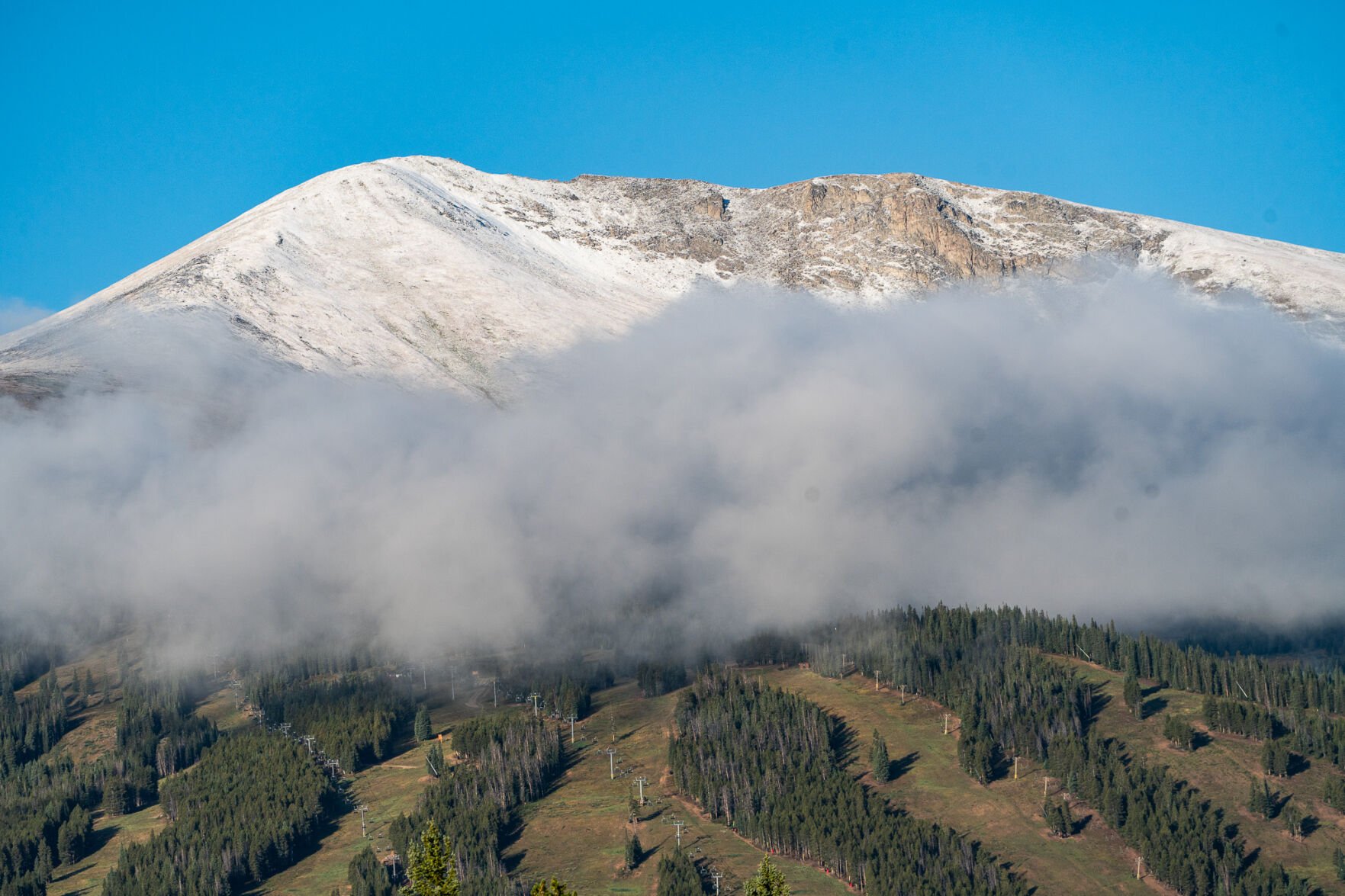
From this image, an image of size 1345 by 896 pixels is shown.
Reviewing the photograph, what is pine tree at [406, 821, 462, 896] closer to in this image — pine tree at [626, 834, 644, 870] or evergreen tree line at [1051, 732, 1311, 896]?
pine tree at [626, 834, 644, 870]

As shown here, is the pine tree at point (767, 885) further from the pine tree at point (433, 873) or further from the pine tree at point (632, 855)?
the pine tree at point (632, 855)

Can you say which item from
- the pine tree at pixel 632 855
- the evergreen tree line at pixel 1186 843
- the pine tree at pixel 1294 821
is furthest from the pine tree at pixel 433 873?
the pine tree at pixel 1294 821

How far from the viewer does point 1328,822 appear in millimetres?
186875

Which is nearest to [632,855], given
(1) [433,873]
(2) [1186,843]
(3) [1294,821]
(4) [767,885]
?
(2) [1186,843]

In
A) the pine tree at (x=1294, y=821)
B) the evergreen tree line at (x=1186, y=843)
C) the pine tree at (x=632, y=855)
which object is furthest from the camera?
the pine tree at (x=632, y=855)

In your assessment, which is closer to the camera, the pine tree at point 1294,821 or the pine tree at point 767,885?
the pine tree at point 767,885

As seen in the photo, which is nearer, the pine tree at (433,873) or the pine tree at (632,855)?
the pine tree at (433,873)

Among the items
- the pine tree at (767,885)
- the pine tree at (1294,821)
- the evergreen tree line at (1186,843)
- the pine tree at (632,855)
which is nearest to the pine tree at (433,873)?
the pine tree at (767,885)

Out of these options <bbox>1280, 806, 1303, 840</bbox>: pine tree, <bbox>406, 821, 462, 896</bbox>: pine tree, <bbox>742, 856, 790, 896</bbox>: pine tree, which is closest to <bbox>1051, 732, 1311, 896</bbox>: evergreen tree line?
<bbox>1280, 806, 1303, 840</bbox>: pine tree

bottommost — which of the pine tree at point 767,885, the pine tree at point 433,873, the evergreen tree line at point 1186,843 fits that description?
the evergreen tree line at point 1186,843

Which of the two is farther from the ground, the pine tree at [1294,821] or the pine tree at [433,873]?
the pine tree at [433,873]

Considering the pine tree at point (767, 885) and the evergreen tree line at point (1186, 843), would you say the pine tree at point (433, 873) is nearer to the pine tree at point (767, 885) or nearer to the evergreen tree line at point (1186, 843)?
the pine tree at point (767, 885)

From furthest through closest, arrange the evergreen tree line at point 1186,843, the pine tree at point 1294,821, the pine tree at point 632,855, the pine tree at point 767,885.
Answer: the pine tree at point 632,855 < the pine tree at point 1294,821 < the evergreen tree line at point 1186,843 < the pine tree at point 767,885

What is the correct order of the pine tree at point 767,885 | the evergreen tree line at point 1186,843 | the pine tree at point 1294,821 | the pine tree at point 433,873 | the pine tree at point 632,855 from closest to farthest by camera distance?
the pine tree at point 433,873, the pine tree at point 767,885, the evergreen tree line at point 1186,843, the pine tree at point 1294,821, the pine tree at point 632,855
